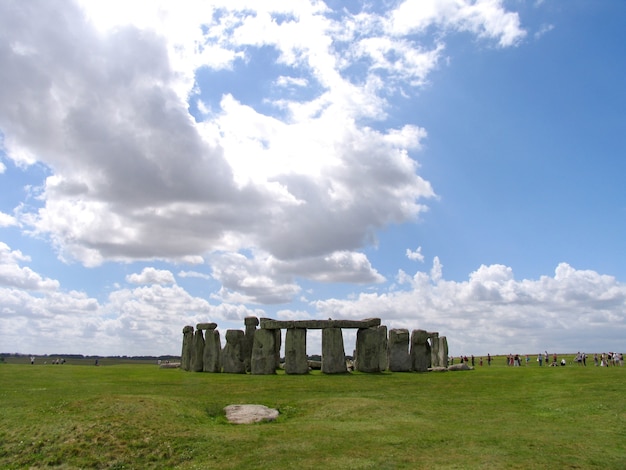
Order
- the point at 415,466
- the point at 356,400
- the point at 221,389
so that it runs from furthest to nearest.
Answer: the point at 221,389, the point at 356,400, the point at 415,466

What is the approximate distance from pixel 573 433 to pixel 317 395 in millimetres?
10225

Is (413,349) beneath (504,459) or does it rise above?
above

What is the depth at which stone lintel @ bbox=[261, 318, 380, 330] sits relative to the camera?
113ft

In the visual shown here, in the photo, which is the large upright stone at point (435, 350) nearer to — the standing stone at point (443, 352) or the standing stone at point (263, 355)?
the standing stone at point (443, 352)

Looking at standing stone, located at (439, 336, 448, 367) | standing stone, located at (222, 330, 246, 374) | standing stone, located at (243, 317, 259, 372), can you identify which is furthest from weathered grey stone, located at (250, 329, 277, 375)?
standing stone, located at (439, 336, 448, 367)

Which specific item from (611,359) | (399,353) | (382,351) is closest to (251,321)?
(382,351)

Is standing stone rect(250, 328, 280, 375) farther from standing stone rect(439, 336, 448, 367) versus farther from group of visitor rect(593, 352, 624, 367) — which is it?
group of visitor rect(593, 352, 624, 367)

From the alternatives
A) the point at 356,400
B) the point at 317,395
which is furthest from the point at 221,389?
the point at 356,400

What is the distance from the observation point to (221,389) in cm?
2519

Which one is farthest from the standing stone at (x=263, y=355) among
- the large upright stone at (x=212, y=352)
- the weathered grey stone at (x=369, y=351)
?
the weathered grey stone at (x=369, y=351)

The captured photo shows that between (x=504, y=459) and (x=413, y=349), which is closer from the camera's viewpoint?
(x=504, y=459)

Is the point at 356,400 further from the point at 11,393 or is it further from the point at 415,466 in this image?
the point at 11,393

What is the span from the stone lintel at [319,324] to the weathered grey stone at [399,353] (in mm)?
1934

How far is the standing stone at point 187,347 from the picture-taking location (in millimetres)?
41000
